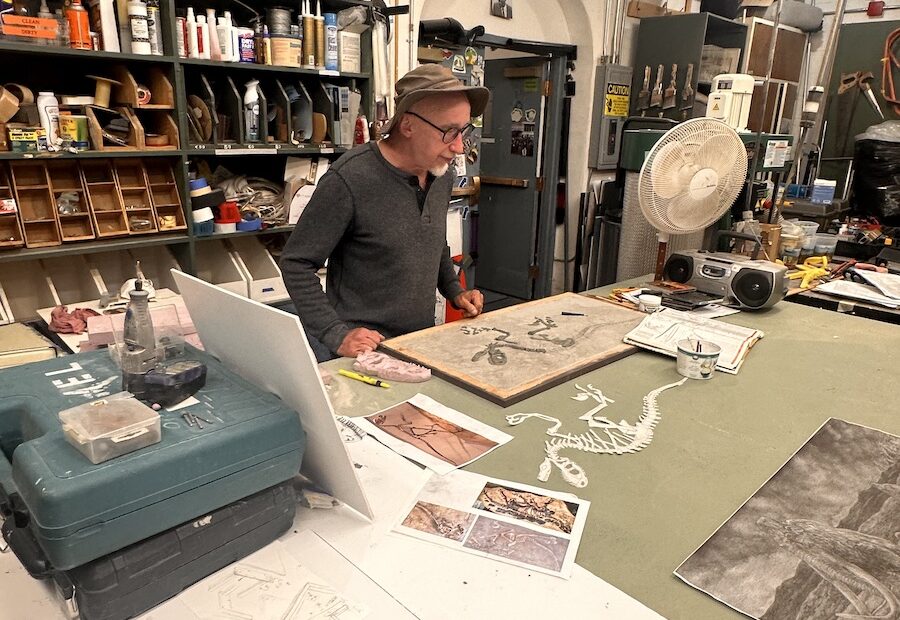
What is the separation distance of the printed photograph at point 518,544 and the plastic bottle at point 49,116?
2060mm

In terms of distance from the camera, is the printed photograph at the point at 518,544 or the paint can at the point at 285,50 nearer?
the printed photograph at the point at 518,544

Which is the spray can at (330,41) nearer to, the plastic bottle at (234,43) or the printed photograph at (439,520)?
the plastic bottle at (234,43)

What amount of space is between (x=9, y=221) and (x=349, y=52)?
153 cm

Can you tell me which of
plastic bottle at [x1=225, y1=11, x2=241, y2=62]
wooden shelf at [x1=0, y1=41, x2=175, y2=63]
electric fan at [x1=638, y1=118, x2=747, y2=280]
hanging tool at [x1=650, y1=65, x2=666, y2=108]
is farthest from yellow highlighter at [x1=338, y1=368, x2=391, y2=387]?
hanging tool at [x1=650, y1=65, x2=666, y2=108]

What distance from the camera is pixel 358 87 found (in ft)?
9.80

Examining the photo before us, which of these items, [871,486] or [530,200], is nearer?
[871,486]

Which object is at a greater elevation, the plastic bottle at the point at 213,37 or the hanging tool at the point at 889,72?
the hanging tool at the point at 889,72

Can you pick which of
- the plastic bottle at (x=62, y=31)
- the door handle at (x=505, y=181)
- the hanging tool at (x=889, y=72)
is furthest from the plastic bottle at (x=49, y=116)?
the hanging tool at (x=889, y=72)

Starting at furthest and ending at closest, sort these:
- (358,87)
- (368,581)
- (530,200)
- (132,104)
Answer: (530,200) → (358,87) → (132,104) → (368,581)

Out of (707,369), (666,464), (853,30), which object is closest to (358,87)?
(707,369)

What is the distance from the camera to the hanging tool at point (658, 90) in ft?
14.0

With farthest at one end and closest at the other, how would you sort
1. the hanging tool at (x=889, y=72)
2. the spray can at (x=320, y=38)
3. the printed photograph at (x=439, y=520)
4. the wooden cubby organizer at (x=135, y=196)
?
1. the hanging tool at (x=889, y=72)
2. the spray can at (x=320, y=38)
3. the wooden cubby organizer at (x=135, y=196)
4. the printed photograph at (x=439, y=520)

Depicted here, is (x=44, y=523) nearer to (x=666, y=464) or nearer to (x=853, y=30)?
(x=666, y=464)

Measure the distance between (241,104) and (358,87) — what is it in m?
0.63
